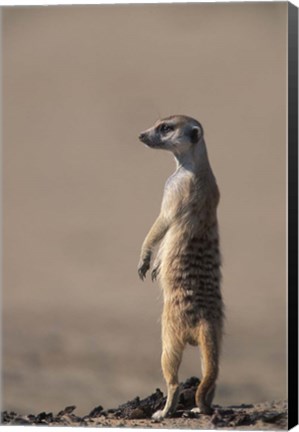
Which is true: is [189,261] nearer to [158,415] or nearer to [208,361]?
[208,361]

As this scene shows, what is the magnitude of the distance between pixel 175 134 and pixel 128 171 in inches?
24.8

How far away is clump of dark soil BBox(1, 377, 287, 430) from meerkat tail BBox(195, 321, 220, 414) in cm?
20

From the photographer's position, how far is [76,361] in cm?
1855

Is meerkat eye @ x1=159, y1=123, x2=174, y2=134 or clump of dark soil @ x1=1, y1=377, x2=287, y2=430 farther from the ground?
meerkat eye @ x1=159, y1=123, x2=174, y2=134

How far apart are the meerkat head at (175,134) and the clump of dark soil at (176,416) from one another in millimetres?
1993

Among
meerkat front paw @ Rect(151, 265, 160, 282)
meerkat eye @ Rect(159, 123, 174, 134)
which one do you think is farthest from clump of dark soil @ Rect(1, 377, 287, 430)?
meerkat eye @ Rect(159, 123, 174, 134)

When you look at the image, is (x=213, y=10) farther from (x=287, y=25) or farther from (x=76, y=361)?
(x=76, y=361)

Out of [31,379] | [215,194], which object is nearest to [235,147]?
[215,194]

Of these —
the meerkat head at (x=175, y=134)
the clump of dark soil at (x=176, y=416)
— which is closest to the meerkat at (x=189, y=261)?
the meerkat head at (x=175, y=134)

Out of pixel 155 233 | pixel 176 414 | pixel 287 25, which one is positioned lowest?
pixel 176 414

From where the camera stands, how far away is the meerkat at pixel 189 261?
17922 millimetres

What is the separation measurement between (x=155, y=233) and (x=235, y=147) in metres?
1.00

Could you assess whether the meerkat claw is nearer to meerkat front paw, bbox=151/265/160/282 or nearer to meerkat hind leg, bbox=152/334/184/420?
meerkat hind leg, bbox=152/334/184/420

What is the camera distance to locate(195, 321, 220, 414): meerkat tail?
58.6 feet
